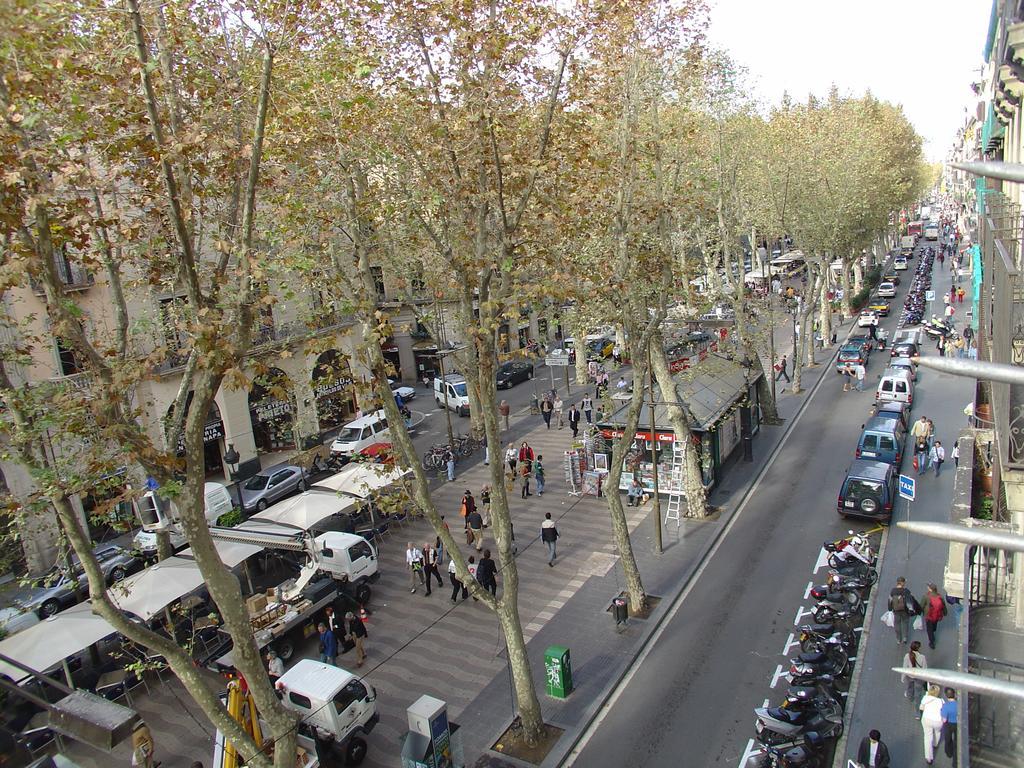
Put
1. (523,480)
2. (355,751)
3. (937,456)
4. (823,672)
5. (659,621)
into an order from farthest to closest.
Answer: (523,480) → (937,456) → (659,621) → (823,672) → (355,751)

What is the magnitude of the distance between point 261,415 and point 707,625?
75.1 ft

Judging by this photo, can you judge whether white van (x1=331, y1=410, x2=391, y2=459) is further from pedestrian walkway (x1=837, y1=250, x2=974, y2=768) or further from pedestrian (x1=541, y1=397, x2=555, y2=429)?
pedestrian walkway (x1=837, y1=250, x2=974, y2=768)

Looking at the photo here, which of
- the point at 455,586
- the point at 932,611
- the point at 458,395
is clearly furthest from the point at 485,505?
the point at 458,395

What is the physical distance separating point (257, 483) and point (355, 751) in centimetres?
1689

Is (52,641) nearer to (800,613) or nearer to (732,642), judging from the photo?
(732,642)

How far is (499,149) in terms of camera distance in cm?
1199

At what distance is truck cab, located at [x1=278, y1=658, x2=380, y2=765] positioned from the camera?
1294cm

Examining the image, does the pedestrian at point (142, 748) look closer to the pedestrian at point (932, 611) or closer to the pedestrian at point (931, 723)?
the pedestrian at point (931, 723)

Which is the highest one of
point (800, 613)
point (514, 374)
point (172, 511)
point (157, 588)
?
point (157, 588)

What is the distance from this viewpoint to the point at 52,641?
15.0 m

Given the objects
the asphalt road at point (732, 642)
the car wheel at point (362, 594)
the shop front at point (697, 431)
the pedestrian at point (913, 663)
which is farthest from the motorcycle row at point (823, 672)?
the car wheel at point (362, 594)

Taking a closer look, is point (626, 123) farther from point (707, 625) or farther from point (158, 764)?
point (158, 764)

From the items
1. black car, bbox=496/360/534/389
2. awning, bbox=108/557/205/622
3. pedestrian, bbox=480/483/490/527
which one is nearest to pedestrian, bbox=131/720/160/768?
awning, bbox=108/557/205/622

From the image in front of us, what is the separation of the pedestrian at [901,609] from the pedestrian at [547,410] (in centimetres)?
1938
